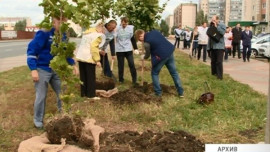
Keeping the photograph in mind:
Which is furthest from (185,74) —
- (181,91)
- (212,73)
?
(181,91)

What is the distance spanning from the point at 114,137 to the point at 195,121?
1788 mm

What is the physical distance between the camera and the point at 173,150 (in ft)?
13.9

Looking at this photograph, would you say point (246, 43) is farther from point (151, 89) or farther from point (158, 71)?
point (158, 71)

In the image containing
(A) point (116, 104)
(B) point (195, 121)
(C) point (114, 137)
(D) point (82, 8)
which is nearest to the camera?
(D) point (82, 8)

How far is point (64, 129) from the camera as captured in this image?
15.2 feet

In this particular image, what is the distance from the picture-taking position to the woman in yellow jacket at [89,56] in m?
7.55

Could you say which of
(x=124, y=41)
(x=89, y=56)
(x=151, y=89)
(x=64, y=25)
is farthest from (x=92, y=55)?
(x=64, y=25)

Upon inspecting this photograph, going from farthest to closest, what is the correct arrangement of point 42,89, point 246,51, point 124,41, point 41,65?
point 246,51 < point 124,41 < point 42,89 < point 41,65

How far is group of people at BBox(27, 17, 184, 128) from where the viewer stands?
5.35m

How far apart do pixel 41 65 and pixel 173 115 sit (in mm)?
2359

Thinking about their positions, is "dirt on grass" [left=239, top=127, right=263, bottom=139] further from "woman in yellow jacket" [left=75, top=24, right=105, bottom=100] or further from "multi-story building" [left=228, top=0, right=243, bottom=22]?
"multi-story building" [left=228, top=0, right=243, bottom=22]

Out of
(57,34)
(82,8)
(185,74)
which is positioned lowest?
(185,74)

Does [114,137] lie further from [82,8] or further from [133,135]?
[82,8]

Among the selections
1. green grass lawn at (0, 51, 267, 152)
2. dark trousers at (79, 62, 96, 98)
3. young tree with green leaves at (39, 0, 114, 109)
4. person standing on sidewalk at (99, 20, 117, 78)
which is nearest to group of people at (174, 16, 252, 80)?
green grass lawn at (0, 51, 267, 152)
